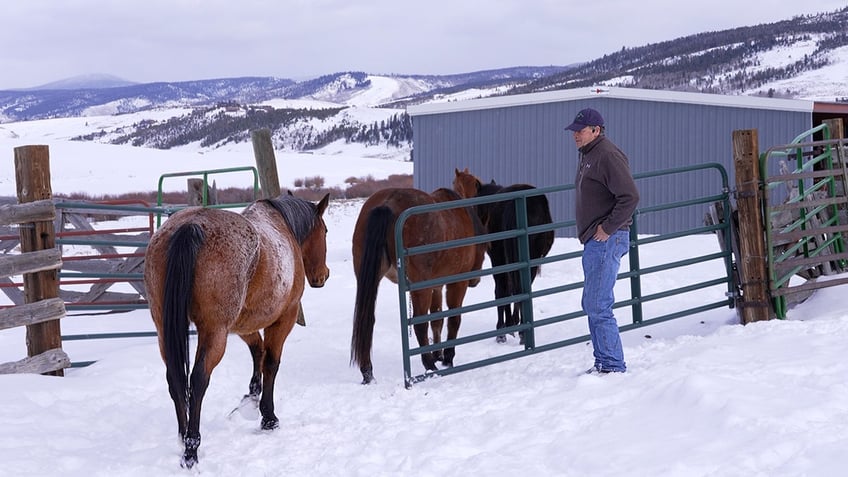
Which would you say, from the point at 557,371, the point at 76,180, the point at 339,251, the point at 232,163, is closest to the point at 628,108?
the point at 339,251

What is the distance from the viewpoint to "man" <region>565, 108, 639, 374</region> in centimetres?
460

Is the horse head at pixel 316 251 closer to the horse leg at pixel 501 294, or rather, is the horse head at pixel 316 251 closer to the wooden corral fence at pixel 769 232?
the horse leg at pixel 501 294

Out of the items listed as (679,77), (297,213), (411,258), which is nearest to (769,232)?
(411,258)

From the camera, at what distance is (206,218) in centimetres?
407

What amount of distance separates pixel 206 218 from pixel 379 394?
187 cm

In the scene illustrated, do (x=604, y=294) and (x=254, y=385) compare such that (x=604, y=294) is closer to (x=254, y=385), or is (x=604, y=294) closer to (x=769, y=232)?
(x=769, y=232)

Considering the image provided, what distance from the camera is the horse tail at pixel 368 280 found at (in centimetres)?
553

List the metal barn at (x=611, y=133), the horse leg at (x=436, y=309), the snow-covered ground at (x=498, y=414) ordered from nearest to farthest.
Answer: the snow-covered ground at (x=498, y=414)
the horse leg at (x=436, y=309)
the metal barn at (x=611, y=133)

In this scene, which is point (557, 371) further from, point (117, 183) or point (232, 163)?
point (232, 163)

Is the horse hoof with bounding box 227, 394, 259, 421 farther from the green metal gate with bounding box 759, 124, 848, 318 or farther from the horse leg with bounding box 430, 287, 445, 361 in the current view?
the green metal gate with bounding box 759, 124, 848, 318

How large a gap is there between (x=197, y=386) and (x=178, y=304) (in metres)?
0.47

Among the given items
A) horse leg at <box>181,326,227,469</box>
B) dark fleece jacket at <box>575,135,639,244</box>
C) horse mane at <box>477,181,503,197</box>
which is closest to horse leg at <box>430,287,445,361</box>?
dark fleece jacket at <box>575,135,639,244</box>

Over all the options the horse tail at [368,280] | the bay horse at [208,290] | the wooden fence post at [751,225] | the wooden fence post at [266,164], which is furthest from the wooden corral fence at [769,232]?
the wooden fence post at [266,164]

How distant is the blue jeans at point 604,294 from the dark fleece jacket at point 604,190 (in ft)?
0.33
